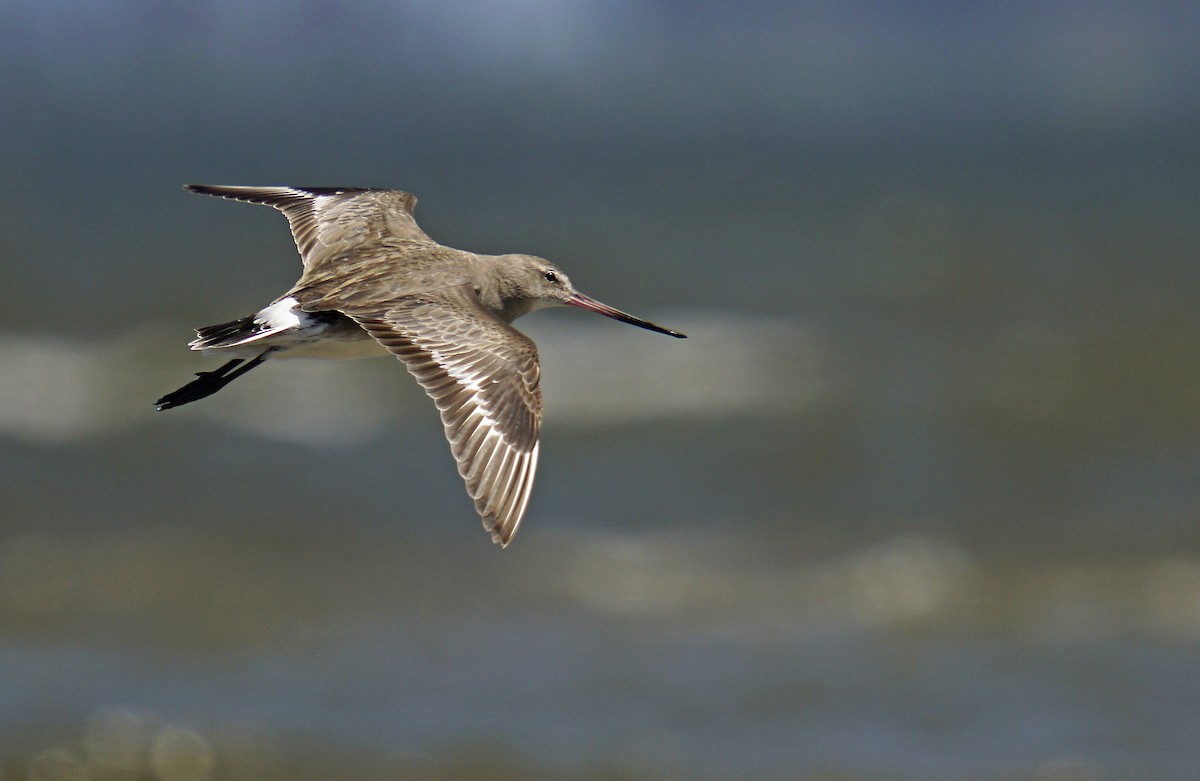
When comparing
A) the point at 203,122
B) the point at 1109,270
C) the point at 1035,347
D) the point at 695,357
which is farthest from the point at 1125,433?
the point at 203,122

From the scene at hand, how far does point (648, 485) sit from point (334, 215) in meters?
5.92

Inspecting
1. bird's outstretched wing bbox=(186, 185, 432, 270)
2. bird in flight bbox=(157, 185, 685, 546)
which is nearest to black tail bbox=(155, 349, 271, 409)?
bird in flight bbox=(157, 185, 685, 546)

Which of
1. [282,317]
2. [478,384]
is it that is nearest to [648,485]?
[282,317]

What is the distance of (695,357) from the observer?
15.9m

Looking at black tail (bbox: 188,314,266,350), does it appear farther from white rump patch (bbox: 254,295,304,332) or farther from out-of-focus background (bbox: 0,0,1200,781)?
out-of-focus background (bbox: 0,0,1200,781)

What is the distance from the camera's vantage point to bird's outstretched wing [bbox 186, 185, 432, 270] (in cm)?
710

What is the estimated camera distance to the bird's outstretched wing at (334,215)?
7.10 metres

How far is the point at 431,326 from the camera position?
5.83 m

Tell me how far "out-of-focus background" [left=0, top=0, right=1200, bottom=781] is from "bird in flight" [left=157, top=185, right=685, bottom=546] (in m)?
2.84

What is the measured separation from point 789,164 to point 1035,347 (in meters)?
10.9

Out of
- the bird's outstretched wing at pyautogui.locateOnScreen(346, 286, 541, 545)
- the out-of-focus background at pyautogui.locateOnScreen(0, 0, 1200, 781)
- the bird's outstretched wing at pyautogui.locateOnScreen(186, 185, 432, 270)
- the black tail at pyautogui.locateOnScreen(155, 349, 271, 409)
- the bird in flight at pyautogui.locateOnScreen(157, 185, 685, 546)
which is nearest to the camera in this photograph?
the bird's outstretched wing at pyautogui.locateOnScreen(346, 286, 541, 545)

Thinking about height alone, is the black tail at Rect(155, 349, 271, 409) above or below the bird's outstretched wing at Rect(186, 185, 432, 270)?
below

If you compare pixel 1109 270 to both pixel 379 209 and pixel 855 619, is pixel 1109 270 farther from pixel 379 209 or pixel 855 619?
pixel 379 209

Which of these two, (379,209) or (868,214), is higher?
(868,214)
